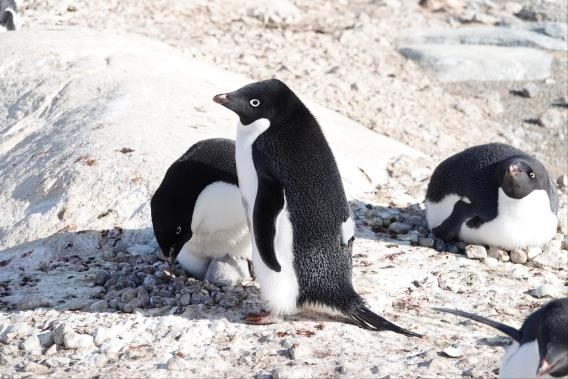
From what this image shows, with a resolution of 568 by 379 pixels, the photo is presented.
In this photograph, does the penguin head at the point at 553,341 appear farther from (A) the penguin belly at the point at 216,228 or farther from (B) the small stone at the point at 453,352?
(A) the penguin belly at the point at 216,228

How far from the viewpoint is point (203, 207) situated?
14.4 ft

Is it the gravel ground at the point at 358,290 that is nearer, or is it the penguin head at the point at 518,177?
the gravel ground at the point at 358,290

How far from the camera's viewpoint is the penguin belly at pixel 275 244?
3.89m

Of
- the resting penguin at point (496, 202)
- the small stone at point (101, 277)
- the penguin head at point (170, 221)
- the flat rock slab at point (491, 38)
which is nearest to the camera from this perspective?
the penguin head at point (170, 221)

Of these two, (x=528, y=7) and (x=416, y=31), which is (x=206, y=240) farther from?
(x=528, y=7)

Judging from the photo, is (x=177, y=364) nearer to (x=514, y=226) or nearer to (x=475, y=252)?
(x=475, y=252)

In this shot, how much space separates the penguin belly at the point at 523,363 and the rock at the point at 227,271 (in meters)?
1.56

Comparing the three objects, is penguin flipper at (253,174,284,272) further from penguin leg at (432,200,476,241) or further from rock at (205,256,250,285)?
penguin leg at (432,200,476,241)

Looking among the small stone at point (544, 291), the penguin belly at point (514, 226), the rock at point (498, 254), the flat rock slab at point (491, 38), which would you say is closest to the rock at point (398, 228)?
the penguin belly at point (514, 226)

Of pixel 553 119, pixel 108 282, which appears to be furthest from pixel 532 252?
pixel 553 119

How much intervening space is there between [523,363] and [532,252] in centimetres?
213

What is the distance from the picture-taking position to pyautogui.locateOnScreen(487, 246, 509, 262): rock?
5.07 meters

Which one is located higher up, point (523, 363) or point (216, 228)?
point (523, 363)

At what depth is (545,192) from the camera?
5.20m
